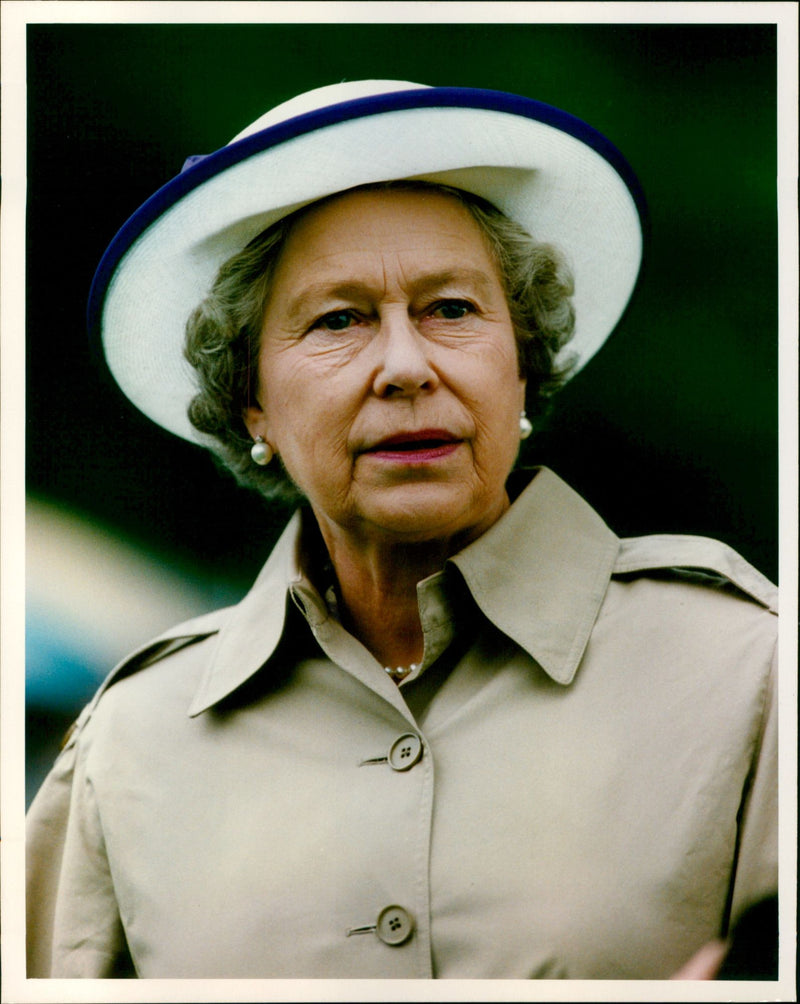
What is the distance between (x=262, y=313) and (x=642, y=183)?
92 cm

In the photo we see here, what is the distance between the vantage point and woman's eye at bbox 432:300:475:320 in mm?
2121

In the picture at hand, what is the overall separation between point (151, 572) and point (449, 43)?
55.3 inches

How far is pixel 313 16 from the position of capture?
7.87 ft

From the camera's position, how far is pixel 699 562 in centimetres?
215

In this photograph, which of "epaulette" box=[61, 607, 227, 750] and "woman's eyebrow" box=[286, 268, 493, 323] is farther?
"epaulette" box=[61, 607, 227, 750]

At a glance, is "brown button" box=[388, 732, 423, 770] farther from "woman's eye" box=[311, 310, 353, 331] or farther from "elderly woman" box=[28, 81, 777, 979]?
"woman's eye" box=[311, 310, 353, 331]

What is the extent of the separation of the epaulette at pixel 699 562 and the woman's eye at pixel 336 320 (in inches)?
28.9

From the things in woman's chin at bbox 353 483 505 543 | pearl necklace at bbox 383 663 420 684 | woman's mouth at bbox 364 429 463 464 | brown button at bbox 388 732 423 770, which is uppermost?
woman's mouth at bbox 364 429 463 464

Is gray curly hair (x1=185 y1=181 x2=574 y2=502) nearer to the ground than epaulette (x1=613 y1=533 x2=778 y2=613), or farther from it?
farther from it

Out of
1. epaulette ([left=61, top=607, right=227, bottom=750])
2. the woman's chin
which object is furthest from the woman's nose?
epaulette ([left=61, top=607, right=227, bottom=750])

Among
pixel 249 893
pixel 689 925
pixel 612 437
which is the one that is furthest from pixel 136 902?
pixel 612 437

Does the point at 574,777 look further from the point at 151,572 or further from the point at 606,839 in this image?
the point at 151,572

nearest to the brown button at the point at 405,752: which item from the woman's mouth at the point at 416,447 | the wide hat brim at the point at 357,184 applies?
the woman's mouth at the point at 416,447

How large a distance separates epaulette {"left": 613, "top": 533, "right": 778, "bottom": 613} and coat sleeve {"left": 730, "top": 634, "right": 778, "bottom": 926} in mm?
195
